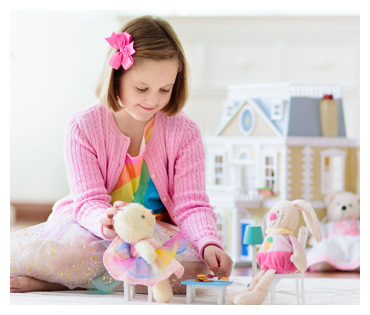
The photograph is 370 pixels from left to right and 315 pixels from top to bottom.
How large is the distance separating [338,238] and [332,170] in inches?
10.7

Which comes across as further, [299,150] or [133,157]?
[299,150]

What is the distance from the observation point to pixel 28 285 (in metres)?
1.09

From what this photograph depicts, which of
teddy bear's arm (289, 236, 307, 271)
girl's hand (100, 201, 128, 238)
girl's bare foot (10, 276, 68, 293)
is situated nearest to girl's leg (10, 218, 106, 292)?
girl's bare foot (10, 276, 68, 293)

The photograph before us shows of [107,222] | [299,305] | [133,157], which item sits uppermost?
[133,157]

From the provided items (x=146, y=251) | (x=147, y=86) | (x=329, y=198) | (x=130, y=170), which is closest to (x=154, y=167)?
(x=130, y=170)

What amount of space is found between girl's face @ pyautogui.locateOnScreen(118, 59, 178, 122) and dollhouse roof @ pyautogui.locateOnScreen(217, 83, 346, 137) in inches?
43.8

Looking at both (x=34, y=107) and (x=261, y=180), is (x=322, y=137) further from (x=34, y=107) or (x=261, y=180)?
(x=34, y=107)

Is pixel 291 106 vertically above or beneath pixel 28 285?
above

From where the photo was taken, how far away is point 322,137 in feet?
6.97

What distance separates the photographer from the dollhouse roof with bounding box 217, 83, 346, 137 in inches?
83.0

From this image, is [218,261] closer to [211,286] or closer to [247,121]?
[211,286]

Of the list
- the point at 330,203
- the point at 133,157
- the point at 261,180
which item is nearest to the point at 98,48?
the point at 261,180

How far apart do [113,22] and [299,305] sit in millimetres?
Answer: 1400

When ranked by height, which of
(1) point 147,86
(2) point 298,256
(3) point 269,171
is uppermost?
(1) point 147,86
